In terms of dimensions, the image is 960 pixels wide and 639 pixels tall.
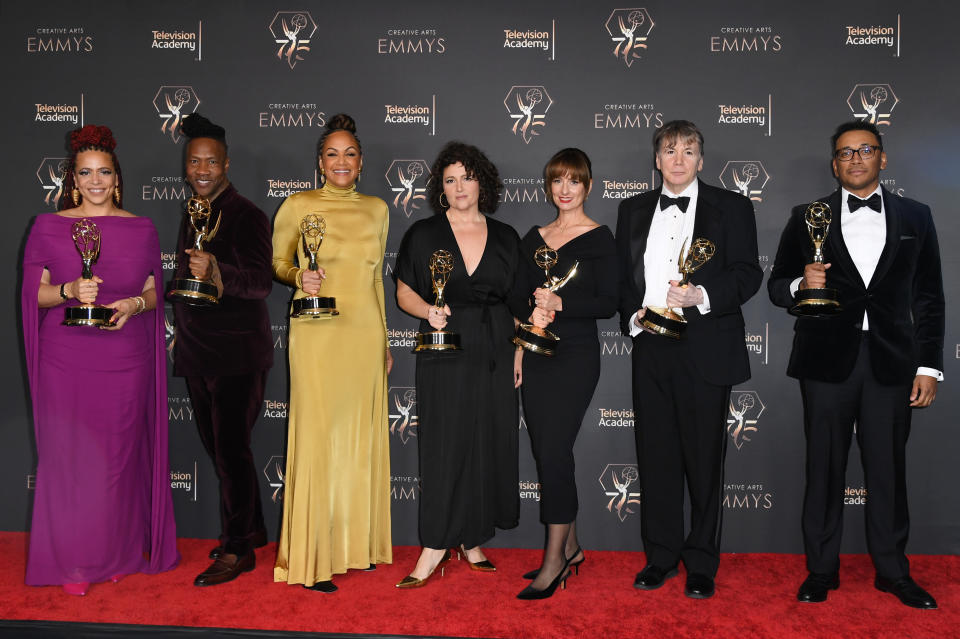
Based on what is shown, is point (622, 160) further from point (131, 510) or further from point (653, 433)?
point (131, 510)

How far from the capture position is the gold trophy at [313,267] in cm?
298

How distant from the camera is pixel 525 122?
4.02 metres

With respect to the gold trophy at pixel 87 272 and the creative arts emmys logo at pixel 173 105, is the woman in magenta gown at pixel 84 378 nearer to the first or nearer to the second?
the gold trophy at pixel 87 272

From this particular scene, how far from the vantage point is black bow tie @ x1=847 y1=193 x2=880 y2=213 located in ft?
10.5

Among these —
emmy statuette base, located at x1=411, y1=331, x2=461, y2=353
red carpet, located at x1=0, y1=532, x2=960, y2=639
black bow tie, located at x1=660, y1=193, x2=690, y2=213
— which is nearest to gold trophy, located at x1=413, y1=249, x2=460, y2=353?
emmy statuette base, located at x1=411, y1=331, x2=461, y2=353

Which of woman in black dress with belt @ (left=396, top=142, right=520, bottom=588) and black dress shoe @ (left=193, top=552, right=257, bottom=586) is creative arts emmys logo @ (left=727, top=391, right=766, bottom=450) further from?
black dress shoe @ (left=193, top=552, right=257, bottom=586)

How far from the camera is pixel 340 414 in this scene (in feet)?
10.7

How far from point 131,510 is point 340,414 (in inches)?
48.8

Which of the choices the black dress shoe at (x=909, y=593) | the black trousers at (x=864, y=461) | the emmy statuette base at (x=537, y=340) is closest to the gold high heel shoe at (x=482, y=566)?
the emmy statuette base at (x=537, y=340)

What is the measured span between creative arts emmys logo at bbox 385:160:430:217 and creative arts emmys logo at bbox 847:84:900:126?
8.38 ft

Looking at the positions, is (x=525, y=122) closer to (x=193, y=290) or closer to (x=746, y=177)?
(x=746, y=177)

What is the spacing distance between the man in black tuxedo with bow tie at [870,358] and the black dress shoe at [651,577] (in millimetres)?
623

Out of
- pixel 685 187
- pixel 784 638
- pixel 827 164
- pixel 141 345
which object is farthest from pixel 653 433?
pixel 141 345

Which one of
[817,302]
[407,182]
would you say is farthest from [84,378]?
[817,302]
